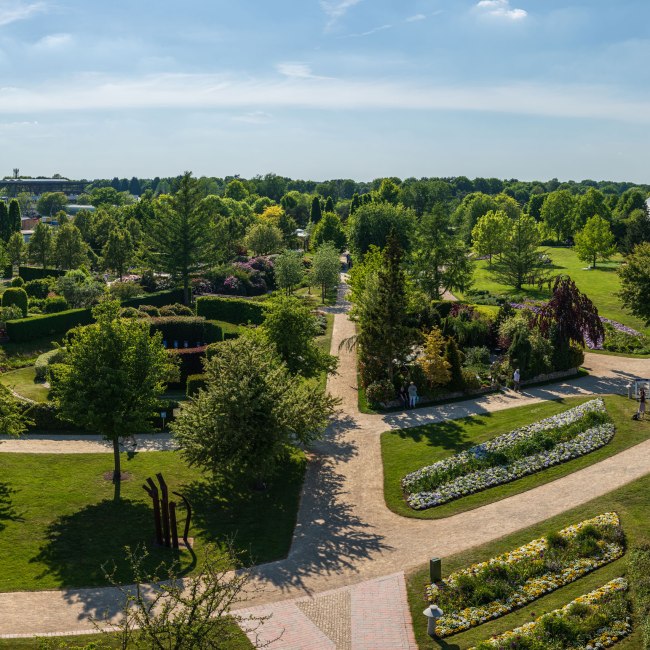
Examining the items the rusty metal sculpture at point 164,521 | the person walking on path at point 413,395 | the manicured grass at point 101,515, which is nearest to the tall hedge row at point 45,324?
the person walking on path at point 413,395

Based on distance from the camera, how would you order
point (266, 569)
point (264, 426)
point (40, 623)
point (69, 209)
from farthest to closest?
1. point (69, 209)
2. point (264, 426)
3. point (266, 569)
4. point (40, 623)

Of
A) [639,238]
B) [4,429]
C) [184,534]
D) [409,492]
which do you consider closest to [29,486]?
[4,429]

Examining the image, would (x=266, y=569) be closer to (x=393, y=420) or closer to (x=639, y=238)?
(x=393, y=420)

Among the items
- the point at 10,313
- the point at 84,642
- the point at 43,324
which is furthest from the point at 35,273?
the point at 84,642

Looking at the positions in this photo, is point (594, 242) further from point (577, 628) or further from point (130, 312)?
point (577, 628)

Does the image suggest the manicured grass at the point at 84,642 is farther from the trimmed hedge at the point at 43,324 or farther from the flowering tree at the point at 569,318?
the trimmed hedge at the point at 43,324

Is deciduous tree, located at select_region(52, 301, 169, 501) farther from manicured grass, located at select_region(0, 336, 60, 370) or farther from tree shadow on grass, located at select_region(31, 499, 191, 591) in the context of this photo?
manicured grass, located at select_region(0, 336, 60, 370)
